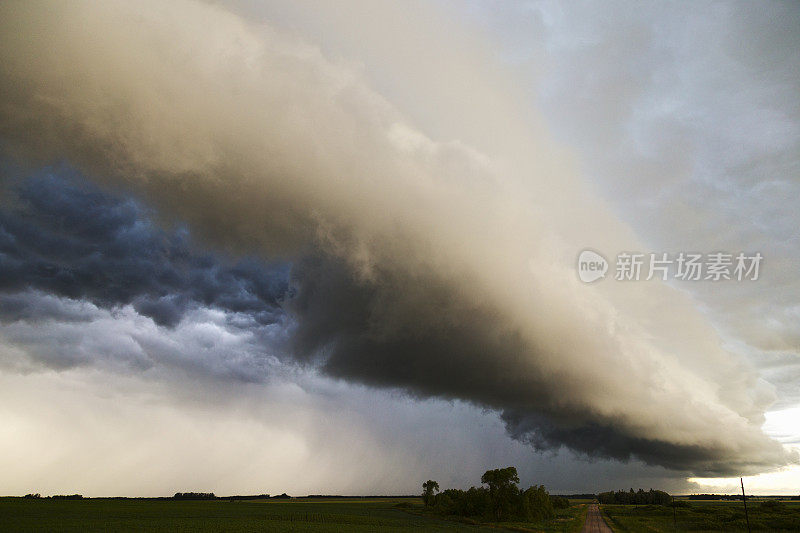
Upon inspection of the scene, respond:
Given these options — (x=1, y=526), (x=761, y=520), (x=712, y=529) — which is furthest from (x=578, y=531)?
(x=1, y=526)

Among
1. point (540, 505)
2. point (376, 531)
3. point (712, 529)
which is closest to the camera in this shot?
point (376, 531)

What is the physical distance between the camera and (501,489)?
151 m

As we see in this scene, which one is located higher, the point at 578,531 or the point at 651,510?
the point at 578,531

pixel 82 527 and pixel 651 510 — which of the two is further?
pixel 651 510

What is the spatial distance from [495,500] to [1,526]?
13015 cm

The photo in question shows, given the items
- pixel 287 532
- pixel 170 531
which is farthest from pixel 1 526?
pixel 287 532

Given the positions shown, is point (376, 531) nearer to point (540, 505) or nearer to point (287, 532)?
point (287, 532)

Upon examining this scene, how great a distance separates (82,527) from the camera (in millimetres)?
88312

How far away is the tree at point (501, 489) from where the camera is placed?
148125 millimetres

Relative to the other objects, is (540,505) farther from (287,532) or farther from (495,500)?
(287,532)

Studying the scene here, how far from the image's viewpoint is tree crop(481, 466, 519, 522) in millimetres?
148125

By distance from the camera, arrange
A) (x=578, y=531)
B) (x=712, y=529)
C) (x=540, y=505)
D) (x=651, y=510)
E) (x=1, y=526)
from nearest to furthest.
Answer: (x=1, y=526) → (x=578, y=531) → (x=712, y=529) → (x=540, y=505) → (x=651, y=510)

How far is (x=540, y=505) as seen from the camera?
14725cm

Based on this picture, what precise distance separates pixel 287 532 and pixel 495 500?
88.6m
